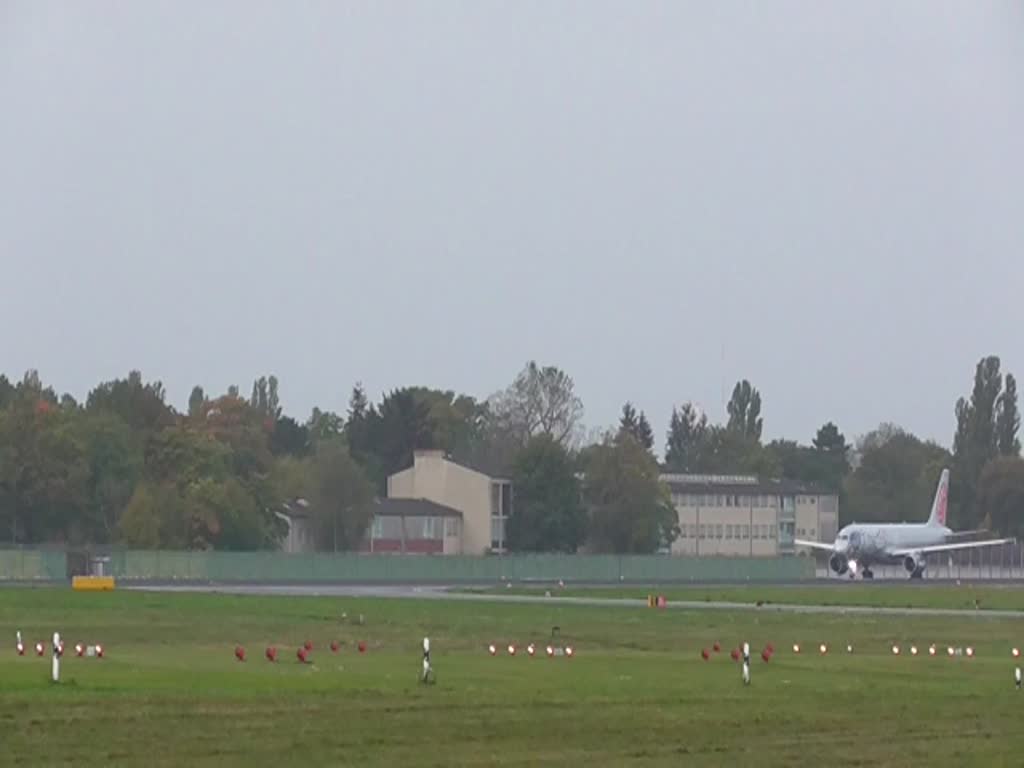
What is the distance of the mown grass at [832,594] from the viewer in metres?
85.2

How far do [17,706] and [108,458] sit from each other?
119048 mm

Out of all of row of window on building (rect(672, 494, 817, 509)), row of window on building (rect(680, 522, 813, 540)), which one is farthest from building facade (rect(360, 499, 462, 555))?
row of window on building (rect(680, 522, 813, 540))

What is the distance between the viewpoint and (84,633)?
52.9 metres

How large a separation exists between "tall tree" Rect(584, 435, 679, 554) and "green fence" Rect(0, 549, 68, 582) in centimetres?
Answer: 5171

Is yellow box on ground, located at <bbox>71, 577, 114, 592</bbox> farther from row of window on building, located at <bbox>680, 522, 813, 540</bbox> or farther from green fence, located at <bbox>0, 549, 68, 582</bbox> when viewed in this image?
row of window on building, located at <bbox>680, 522, 813, 540</bbox>

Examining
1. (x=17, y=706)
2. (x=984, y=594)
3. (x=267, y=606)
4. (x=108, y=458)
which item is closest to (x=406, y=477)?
(x=108, y=458)

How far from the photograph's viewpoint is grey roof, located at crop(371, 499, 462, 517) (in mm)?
156875

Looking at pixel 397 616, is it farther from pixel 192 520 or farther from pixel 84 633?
pixel 192 520

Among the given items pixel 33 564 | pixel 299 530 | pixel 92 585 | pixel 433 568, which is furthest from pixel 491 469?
pixel 92 585

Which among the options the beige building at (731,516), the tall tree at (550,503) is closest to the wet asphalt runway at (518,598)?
the tall tree at (550,503)

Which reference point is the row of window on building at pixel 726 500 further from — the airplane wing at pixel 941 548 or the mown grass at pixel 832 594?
the mown grass at pixel 832 594

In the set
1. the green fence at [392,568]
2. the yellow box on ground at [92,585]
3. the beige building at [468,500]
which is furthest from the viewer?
the beige building at [468,500]

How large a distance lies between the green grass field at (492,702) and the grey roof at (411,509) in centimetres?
10023

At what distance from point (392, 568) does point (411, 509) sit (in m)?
37.7
